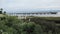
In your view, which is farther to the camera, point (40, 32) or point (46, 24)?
point (46, 24)

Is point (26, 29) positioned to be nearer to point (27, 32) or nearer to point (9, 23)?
point (27, 32)

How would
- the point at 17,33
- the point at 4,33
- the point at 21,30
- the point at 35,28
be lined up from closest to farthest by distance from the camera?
the point at 4,33
the point at 17,33
the point at 21,30
the point at 35,28

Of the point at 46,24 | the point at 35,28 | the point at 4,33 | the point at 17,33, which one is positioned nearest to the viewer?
the point at 4,33

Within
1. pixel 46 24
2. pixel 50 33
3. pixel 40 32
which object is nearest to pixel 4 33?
pixel 40 32

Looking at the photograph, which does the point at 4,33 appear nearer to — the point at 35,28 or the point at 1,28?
the point at 1,28

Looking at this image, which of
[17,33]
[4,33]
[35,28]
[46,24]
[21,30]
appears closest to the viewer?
[4,33]

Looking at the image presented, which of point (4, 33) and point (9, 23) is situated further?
point (9, 23)

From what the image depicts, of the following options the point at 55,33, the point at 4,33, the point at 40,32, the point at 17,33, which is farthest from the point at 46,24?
the point at 4,33

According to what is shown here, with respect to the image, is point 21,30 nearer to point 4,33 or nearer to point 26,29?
point 26,29

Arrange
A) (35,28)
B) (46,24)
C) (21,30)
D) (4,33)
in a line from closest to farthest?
(4,33), (21,30), (35,28), (46,24)
